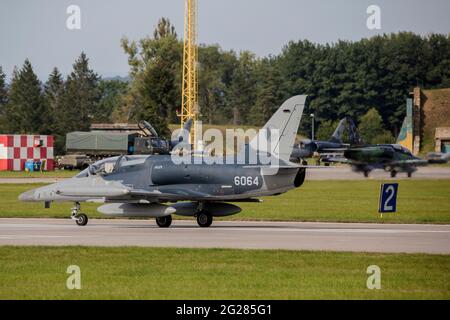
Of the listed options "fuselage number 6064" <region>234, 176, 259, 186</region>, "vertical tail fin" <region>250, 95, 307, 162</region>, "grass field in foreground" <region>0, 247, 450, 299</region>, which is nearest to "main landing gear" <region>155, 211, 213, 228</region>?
"fuselage number 6064" <region>234, 176, 259, 186</region>

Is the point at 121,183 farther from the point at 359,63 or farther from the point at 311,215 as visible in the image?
the point at 359,63

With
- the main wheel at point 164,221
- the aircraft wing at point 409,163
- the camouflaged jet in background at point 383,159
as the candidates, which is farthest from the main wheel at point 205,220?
the aircraft wing at point 409,163

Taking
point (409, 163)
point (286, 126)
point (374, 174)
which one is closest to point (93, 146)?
point (286, 126)

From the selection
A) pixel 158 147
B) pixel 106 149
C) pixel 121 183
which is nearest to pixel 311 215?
pixel 121 183

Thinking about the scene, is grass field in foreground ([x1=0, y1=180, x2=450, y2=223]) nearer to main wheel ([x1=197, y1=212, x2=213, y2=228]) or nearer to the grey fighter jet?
main wheel ([x1=197, y1=212, x2=213, y2=228])

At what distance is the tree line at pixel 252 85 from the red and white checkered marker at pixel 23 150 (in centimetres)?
1083

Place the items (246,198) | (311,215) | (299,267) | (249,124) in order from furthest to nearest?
(249,124), (311,215), (246,198), (299,267)

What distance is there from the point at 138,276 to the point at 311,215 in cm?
1662

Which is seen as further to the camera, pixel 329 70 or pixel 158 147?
pixel 329 70

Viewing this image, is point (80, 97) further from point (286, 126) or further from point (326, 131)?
point (286, 126)

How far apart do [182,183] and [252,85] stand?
11051cm

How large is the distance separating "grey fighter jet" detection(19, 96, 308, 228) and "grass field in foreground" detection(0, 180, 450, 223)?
450cm

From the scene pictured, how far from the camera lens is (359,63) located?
7325cm
